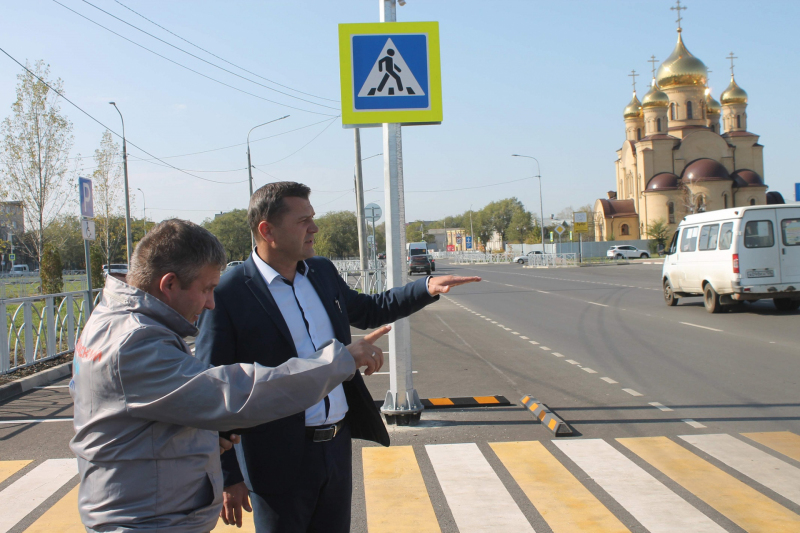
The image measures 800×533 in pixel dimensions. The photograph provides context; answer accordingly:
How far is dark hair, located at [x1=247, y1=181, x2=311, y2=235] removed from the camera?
9.37 ft

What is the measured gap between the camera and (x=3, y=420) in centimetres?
743

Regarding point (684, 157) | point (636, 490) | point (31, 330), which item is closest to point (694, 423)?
point (636, 490)

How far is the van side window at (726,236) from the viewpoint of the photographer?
52.0 ft

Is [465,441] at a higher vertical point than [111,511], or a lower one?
lower

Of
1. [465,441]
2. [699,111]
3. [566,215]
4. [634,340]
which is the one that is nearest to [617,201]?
[699,111]

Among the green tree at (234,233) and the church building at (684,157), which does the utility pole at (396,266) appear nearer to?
the green tree at (234,233)

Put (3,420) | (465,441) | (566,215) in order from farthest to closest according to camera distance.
Answer: (566,215) < (3,420) < (465,441)

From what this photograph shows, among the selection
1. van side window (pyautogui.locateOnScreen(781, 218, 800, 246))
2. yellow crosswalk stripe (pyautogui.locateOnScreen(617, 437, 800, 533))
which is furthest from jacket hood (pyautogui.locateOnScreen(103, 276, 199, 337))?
van side window (pyautogui.locateOnScreen(781, 218, 800, 246))

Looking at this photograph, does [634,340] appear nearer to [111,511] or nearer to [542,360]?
[542,360]

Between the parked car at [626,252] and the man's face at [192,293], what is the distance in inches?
2788

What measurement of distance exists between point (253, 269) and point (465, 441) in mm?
3809

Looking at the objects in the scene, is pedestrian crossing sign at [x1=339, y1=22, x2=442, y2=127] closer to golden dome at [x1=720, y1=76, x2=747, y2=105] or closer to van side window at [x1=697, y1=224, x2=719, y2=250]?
van side window at [x1=697, y1=224, x2=719, y2=250]

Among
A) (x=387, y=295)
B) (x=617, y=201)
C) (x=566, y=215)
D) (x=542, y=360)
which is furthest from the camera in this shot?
(x=566, y=215)

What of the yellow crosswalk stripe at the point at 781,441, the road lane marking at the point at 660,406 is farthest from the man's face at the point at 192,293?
the road lane marking at the point at 660,406
